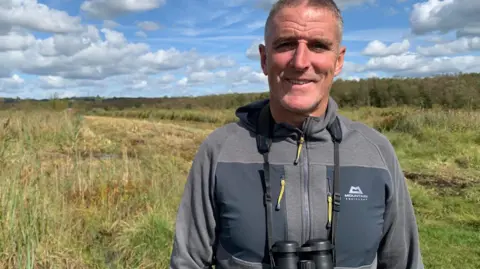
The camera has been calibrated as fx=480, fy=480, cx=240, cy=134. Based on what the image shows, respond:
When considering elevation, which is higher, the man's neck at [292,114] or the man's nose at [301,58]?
the man's nose at [301,58]

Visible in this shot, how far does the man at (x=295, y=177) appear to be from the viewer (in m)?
1.69

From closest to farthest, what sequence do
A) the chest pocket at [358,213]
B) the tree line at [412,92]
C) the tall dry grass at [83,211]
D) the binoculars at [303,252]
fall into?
1. the binoculars at [303,252]
2. the chest pocket at [358,213]
3. the tall dry grass at [83,211]
4. the tree line at [412,92]

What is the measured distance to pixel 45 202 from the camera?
4.50 metres

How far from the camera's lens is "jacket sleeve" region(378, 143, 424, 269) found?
5.89 feet

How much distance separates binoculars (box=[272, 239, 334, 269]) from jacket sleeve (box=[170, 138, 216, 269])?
0.27 m

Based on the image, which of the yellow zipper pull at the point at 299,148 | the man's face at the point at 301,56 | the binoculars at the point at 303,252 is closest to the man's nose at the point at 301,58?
the man's face at the point at 301,56

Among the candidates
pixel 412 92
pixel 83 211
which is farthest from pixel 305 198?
pixel 412 92

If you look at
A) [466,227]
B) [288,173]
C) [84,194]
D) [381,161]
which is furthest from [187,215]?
[466,227]

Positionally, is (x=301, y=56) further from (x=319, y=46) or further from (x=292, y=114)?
(x=292, y=114)

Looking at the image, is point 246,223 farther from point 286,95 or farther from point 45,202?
point 45,202

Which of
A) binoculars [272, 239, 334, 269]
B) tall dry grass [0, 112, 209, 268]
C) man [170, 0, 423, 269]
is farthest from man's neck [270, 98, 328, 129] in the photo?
tall dry grass [0, 112, 209, 268]

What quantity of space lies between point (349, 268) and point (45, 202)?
3.57 metres

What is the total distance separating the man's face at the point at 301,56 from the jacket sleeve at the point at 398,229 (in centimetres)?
36

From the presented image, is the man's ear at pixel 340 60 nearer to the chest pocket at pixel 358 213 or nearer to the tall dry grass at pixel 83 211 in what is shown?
the chest pocket at pixel 358 213
